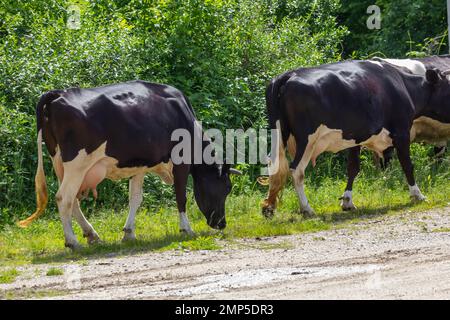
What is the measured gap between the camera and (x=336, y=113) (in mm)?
14445

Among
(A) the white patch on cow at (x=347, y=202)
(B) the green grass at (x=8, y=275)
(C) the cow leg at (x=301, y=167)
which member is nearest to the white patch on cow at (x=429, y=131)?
(A) the white patch on cow at (x=347, y=202)

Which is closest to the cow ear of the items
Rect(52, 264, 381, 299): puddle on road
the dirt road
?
the dirt road

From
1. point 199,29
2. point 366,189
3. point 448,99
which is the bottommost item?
point 366,189

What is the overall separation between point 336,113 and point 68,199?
4013 mm

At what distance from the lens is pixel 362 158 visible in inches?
680

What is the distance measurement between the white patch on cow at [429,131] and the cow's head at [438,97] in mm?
117

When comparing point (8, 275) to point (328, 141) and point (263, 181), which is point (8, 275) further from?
point (328, 141)

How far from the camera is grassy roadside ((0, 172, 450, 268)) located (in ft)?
40.6

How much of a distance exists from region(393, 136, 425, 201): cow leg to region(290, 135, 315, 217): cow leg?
162 centimetres

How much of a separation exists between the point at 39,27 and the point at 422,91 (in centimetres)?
608

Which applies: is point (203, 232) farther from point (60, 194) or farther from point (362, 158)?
point (362, 158)

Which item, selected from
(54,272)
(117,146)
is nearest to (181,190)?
(117,146)

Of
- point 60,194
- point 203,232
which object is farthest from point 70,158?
point 203,232

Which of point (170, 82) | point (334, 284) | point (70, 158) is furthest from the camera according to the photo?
point (170, 82)
